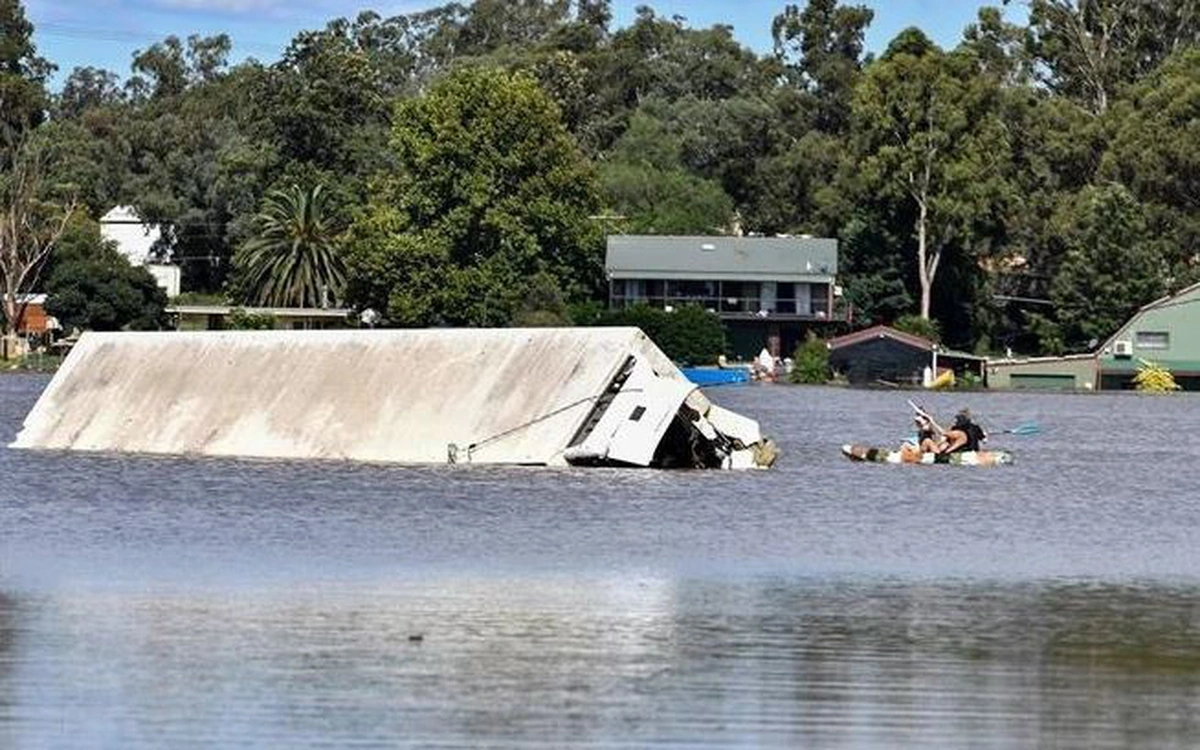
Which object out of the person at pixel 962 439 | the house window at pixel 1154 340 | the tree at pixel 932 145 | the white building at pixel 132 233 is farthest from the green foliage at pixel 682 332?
the person at pixel 962 439

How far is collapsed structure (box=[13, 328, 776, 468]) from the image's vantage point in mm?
49969

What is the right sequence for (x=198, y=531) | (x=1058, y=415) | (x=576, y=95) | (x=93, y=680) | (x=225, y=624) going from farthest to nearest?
1. (x=576, y=95)
2. (x=1058, y=415)
3. (x=198, y=531)
4. (x=225, y=624)
5. (x=93, y=680)

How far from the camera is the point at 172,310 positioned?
13675 cm

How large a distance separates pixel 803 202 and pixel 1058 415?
5896 cm

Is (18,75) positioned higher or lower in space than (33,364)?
higher

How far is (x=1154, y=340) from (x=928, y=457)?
228ft

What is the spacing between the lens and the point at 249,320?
414ft

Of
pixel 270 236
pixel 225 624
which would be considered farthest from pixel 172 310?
pixel 225 624

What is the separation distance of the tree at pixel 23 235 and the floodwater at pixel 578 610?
267 ft

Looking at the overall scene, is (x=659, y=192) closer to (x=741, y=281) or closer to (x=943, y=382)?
(x=741, y=281)

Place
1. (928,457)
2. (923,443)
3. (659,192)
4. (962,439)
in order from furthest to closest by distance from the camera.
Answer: (659,192) < (962,439) < (923,443) < (928,457)

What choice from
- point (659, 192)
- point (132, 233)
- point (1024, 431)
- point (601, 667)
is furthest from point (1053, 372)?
point (601, 667)

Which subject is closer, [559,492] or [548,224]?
[559,492]

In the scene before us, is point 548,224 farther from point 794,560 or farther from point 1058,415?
point 794,560
